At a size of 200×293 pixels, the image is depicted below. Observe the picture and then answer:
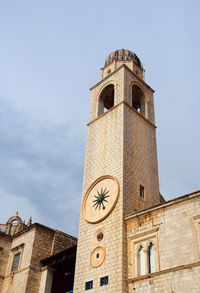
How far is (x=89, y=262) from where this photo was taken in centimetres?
1867

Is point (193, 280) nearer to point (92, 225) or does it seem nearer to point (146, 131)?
point (92, 225)

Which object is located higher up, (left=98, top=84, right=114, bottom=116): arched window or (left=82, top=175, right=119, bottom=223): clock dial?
(left=98, top=84, right=114, bottom=116): arched window

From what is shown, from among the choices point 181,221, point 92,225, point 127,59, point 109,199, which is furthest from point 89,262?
point 127,59

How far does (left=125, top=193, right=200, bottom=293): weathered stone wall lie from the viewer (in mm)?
14500

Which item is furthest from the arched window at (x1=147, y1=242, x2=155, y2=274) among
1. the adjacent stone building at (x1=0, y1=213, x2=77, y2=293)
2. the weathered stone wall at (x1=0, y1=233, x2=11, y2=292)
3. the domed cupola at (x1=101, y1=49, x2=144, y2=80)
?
the domed cupola at (x1=101, y1=49, x2=144, y2=80)

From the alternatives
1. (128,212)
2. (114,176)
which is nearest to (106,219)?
(128,212)

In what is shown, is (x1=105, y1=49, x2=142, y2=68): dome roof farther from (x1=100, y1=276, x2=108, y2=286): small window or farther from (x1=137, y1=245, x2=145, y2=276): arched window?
(x1=100, y1=276, x2=108, y2=286): small window

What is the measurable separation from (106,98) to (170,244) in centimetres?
1561

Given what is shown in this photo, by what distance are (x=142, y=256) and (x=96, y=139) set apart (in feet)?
31.0

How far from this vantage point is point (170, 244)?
15.8m

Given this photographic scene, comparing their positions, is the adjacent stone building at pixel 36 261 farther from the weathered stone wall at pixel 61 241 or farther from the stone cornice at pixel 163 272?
the stone cornice at pixel 163 272

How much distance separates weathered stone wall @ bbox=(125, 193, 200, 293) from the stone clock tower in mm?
669

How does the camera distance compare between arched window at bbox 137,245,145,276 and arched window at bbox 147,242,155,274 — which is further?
arched window at bbox 137,245,145,276

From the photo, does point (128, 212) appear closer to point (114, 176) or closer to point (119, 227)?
point (119, 227)
